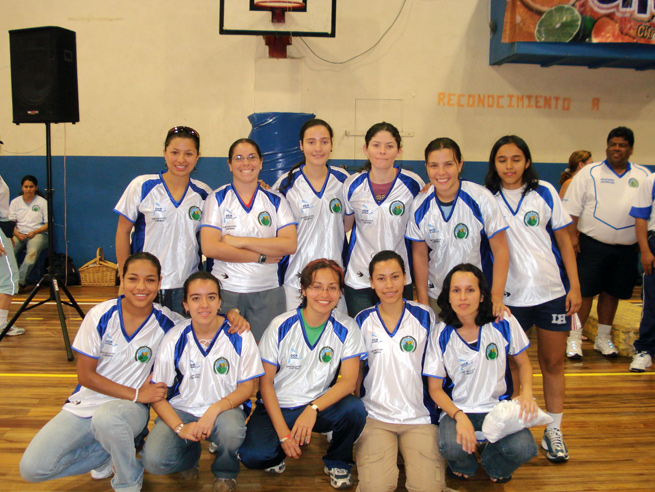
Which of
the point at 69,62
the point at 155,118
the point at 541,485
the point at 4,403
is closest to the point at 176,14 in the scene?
the point at 155,118

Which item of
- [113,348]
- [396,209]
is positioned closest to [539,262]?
[396,209]

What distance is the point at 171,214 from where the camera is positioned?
116 inches

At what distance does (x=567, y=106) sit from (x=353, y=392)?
21.0ft

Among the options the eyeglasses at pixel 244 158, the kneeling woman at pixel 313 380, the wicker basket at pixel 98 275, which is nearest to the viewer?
the kneeling woman at pixel 313 380

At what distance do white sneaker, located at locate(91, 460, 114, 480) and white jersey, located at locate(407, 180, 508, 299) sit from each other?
189cm

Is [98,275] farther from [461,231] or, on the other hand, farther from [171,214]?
[461,231]

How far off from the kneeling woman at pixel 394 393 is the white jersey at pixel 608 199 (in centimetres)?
229

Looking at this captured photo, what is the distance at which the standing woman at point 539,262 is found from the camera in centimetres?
269

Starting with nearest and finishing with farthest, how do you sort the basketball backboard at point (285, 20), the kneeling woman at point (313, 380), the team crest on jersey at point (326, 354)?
the kneeling woman at point (313, 380) < the team crest on jersey at point (326, 354) < the basketball backboard at point (285, 20)

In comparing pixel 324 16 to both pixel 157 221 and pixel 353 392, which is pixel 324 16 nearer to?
pixel 157 221

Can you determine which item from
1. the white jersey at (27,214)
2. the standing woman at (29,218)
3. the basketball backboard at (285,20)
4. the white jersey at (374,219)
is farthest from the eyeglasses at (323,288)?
the white jersey at (27,214)

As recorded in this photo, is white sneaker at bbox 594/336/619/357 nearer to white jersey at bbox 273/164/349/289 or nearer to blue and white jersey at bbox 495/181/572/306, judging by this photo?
blue and white jersey at bbox 495/181/572/306

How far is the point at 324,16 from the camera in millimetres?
6133

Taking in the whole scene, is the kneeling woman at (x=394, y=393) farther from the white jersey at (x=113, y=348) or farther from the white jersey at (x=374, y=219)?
the white jersey at (x=113, y=348)
